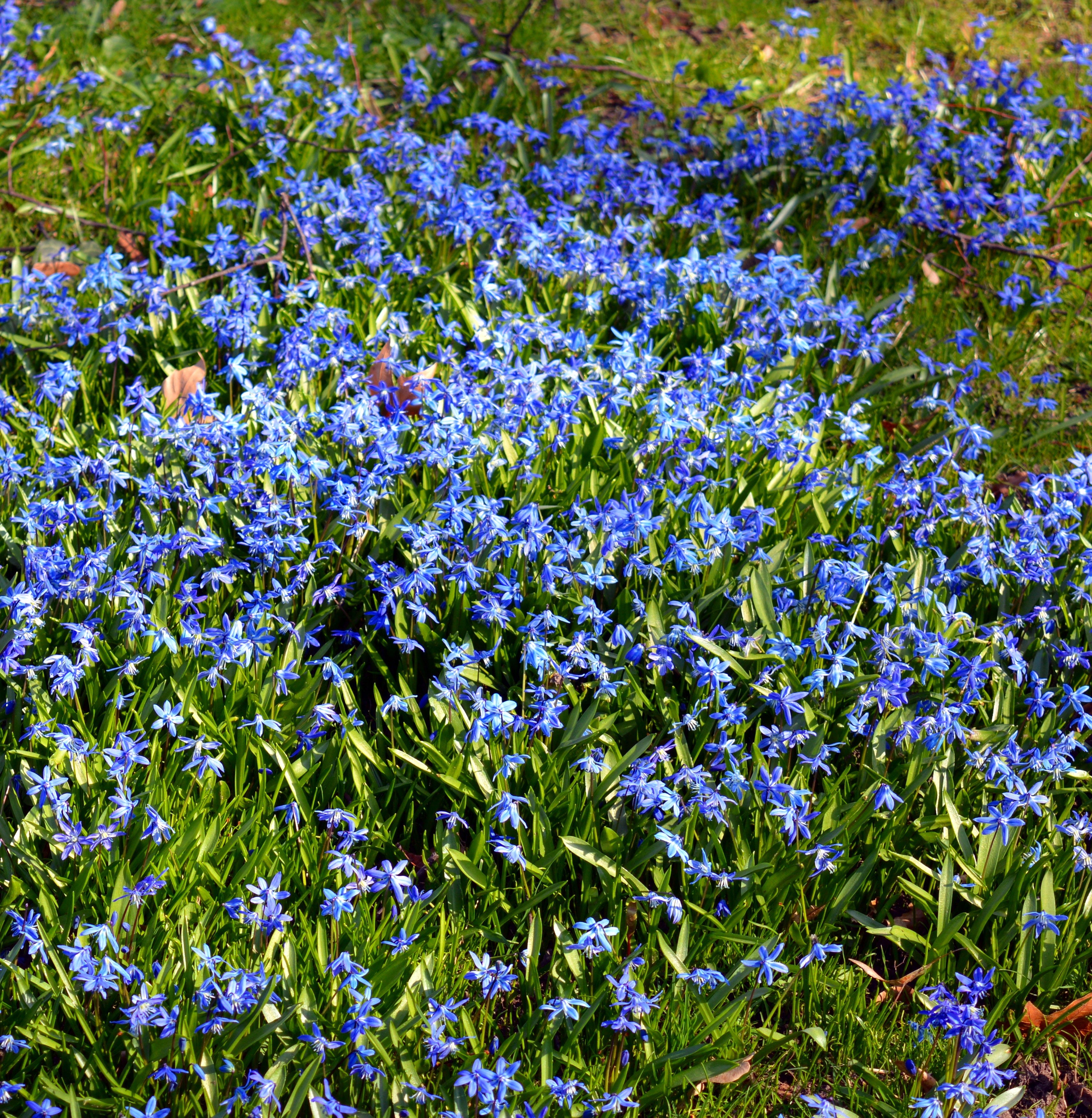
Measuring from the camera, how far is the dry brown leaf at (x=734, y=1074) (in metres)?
2.20

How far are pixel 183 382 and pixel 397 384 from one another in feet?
2.29

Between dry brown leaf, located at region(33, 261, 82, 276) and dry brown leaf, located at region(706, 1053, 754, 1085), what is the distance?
3572 mm

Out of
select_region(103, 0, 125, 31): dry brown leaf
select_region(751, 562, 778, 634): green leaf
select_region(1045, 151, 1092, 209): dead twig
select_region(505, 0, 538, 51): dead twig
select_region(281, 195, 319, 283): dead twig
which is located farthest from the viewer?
select_region(103, 0, 125, 31): dry brown leaf

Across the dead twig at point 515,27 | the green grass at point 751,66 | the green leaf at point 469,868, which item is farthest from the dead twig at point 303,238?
the green leaf at point 469,868

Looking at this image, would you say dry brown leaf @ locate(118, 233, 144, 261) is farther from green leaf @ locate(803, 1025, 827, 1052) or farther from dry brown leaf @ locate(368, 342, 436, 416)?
green leaf @ locate(803, 1025, 827, 1052)

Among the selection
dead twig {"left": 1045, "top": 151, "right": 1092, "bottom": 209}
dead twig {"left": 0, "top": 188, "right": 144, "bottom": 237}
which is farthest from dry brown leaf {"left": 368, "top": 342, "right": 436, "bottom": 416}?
dead twig {"left": 1045, "top": 151, "right": 1092, "bottom": 209}

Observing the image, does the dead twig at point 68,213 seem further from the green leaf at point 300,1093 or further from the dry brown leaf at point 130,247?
the green leaf at point 300,1093

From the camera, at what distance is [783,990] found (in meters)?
2.36

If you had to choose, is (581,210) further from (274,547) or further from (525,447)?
(274,547)

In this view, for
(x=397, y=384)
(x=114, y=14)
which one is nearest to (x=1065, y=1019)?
(x=397, y=384)

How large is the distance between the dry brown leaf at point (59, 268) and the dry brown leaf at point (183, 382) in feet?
3.14

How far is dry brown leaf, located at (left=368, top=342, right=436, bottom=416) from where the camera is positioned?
330 cm

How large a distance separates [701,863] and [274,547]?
129 cm

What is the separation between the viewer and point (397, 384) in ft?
11.6
